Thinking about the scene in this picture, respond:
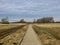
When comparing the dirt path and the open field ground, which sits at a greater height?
the dirt path

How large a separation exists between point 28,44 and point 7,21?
15240cm

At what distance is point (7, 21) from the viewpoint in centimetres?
16388

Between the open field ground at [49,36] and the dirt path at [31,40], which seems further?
the open field ground at [49,36]

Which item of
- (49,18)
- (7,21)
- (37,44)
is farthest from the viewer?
(49,18)

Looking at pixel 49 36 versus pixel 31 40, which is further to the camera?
pixel 49 36

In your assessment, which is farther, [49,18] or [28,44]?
[49,18]

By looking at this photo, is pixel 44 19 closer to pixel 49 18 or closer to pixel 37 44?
pixel 49 18

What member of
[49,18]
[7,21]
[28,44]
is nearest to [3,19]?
[7,21]

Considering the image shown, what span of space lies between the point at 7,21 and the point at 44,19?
5485 cm

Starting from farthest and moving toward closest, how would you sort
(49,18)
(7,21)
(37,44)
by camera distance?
(49,18) → (7,21) → (37,44)

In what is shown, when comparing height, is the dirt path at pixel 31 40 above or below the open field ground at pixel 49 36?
above

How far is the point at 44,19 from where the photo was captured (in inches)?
7849

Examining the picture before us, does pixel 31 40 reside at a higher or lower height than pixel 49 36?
higher

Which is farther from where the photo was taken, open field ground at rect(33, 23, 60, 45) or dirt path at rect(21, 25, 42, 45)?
open field ground at rect(33, 23, 60, 45)
